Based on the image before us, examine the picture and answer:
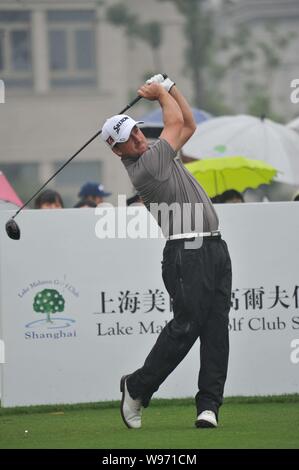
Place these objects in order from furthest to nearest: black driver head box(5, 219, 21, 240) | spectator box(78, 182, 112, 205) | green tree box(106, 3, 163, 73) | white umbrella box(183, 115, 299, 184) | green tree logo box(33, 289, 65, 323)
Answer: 1. green tree box(106, 3, 163, 73)
2. white umbrella box(183, 115, 299, 184)
3. spectator box(78, 182, 112, 205)
4. green tree logo box(33, 289, 65, 323)
5. black driver head box(5, 219, 21, 240)

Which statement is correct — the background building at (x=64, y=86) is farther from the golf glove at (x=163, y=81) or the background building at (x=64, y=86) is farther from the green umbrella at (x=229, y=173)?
the golf glove at (x=163, y=81)

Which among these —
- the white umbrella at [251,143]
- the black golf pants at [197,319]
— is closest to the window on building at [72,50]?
the white umbrella at [251,143]

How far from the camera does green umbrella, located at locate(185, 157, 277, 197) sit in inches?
553

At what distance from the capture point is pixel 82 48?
2082 inches

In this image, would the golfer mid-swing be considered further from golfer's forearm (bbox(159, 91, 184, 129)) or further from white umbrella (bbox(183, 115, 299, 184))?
white umbrella (bbox(183, 115, 299, 184))

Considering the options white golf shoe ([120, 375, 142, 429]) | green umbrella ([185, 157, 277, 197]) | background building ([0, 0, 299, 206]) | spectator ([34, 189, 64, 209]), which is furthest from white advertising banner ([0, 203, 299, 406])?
background building ([0, 0, 299, 206])

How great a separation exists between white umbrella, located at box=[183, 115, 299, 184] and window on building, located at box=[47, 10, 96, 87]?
36.3m

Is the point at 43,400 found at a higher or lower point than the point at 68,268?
lower

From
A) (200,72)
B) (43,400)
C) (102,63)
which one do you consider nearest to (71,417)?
(43,400)

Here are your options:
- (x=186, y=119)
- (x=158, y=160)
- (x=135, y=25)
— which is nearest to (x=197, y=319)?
(x=158, y=160)

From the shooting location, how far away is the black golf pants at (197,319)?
899 cm
